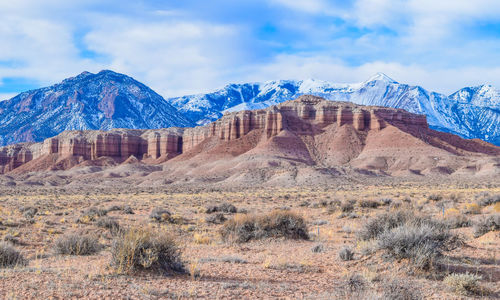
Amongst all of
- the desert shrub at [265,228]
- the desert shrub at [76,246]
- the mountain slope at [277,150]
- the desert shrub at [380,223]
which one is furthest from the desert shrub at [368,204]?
the mountain slope at [277,150]

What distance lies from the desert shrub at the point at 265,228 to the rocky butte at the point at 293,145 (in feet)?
224

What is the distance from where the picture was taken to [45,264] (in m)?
10.7

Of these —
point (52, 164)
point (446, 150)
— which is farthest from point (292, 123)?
point (52, 164)

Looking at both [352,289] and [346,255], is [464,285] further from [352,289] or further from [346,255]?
[346,255]

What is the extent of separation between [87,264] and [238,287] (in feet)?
13.3

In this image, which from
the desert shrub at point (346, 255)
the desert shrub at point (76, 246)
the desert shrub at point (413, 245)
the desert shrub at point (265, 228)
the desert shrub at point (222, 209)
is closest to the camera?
the desert shrub at point (413, 245)

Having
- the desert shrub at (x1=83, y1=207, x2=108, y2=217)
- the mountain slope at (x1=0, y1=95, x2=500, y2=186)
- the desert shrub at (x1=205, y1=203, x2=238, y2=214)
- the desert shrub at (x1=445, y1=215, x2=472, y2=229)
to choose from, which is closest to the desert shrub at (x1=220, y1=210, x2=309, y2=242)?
the desert shrub at (x1=445, y1=215, x2=472, y2=229)

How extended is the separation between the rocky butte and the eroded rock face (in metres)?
0.25

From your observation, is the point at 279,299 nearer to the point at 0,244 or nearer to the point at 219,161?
the point at 0,244

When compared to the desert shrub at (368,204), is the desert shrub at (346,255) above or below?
above

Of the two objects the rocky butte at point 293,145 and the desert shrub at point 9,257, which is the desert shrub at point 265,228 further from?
the rocky butte at point 293,145

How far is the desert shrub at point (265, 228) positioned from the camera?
1560 cm

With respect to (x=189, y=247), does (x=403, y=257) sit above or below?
above

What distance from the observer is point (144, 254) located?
9117 mm
